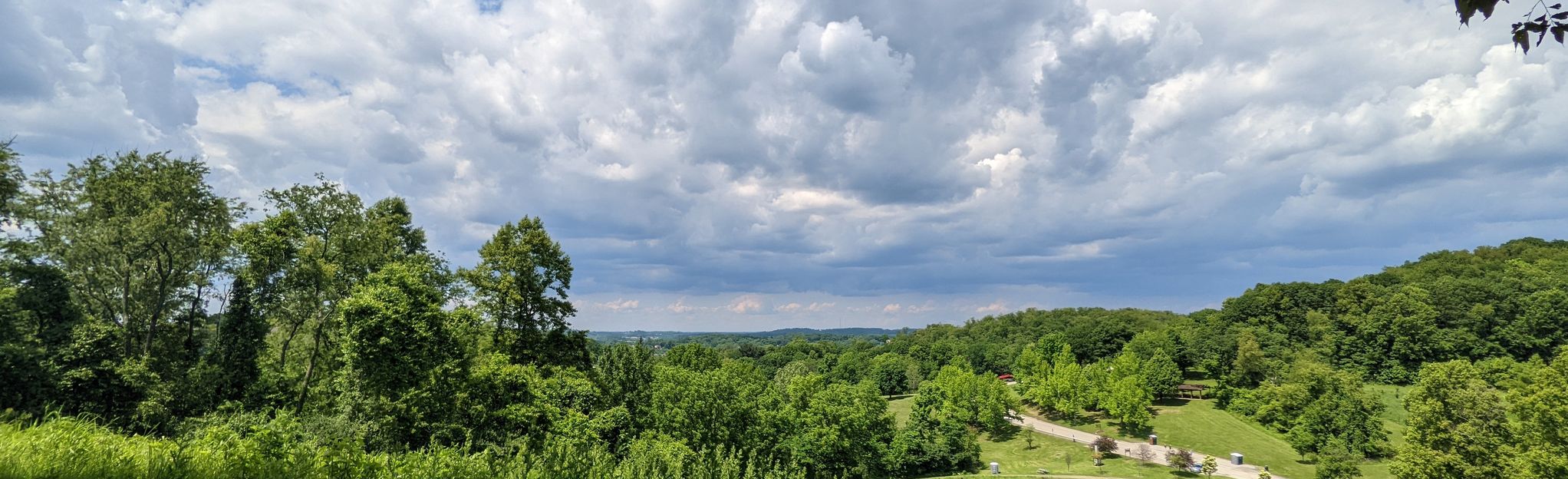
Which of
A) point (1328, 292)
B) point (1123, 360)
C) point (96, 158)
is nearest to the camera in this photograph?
point (96, 158)

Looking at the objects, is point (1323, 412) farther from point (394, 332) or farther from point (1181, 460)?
point (394, 332)

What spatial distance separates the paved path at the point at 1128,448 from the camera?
149 ft

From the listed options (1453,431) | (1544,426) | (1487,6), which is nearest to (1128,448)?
(1453,431)

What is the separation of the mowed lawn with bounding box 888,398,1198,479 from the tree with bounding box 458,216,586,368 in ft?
109

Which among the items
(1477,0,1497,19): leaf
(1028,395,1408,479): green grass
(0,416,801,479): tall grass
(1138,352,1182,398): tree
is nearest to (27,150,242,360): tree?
(0,416,801,479): tall grass

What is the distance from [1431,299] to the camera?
8044 centimetres

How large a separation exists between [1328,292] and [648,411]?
111251mm

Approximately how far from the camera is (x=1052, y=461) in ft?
167

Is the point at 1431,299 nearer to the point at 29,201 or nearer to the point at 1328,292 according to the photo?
the point at 1328,292

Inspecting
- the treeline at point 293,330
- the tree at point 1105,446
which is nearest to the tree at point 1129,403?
the tree at point 1105,446

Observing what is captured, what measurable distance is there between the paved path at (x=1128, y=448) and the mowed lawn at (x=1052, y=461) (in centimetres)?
177

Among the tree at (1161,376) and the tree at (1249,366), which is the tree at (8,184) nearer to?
the tree at (1161,376)

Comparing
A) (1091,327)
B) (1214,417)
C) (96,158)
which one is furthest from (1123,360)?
(96,158)

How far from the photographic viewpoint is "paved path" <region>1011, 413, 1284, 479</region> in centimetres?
4556
